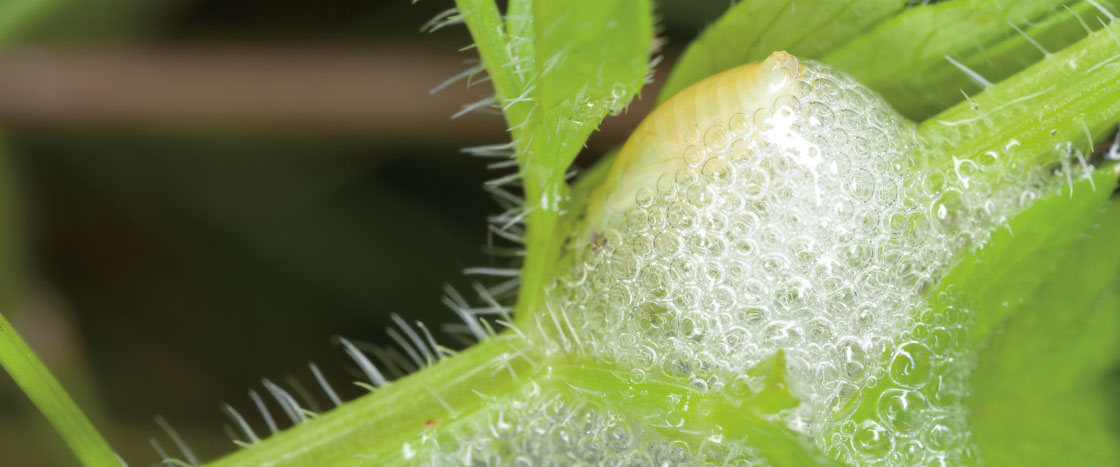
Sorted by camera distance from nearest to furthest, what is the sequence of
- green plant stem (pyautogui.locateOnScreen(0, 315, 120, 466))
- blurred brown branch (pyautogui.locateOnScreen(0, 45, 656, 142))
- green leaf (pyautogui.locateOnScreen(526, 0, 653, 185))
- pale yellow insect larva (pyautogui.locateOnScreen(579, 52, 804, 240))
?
green leaf (pyautogui.locateOnScreen(526, 0, 653, 185)), pale yellow insect larva (pyautogui.locateOnScreen(579, 52, 804, 240)), green plant stem (pyautogui.locateOnScreen(0, 315, 120, 466)), blurred brown branch (pyautogui.locateOnScreen(0, 45, 656, 142))

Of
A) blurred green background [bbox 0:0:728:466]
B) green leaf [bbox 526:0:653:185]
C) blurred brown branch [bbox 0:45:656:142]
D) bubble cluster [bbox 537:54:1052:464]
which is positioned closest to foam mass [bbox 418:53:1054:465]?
bubble cluster [bbox 537:54:1052:464]

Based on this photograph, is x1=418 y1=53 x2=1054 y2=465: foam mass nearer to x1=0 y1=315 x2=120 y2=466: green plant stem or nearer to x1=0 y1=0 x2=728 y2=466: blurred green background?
x1=0 y1=315 x2=120 y2=466: green plant stem

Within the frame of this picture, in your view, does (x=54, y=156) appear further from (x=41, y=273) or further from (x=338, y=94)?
(x=338, y=94)

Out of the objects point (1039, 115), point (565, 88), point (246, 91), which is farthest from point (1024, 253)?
point (246, 91)

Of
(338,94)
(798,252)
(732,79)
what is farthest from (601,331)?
(338,94)

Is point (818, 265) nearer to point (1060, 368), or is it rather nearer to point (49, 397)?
point (1060, 368)

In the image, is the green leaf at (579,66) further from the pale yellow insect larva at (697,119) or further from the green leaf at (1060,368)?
the green leaf at (1060,368)
